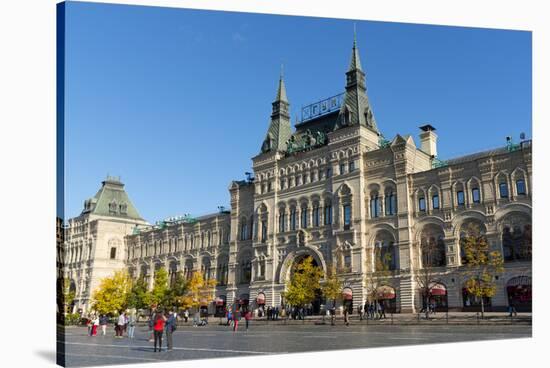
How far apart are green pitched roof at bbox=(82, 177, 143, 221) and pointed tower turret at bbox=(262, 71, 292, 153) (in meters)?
32.0

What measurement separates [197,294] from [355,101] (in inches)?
1147

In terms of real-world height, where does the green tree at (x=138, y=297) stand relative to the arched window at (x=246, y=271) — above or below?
below

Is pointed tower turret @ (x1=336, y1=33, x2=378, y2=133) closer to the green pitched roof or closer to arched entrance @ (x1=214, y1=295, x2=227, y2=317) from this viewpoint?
arched entrance @ (x1=214, y1=295, x2=227, y2=317)

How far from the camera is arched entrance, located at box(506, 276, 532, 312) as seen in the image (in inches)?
1703

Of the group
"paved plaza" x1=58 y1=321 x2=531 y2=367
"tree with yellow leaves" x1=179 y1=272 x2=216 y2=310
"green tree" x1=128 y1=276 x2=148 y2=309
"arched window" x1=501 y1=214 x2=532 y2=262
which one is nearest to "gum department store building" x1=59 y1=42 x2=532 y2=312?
"arched window" x1=501 y1=214 x2=532 y2=262

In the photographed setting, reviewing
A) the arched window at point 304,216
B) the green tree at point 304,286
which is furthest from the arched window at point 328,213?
the green tree at point 304,286

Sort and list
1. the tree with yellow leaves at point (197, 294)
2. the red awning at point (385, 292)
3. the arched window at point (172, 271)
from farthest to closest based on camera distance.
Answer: the arched window at point (172, 271) < the tree with yellow leaves at point (197, 294) < the red awning at point (385, 292)

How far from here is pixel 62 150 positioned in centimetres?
2273

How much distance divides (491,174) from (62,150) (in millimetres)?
35401

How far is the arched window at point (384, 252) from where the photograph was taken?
51.1 meters

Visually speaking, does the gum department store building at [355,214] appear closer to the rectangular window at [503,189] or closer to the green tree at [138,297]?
the rectangular window at [503,189]

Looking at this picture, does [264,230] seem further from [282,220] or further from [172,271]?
[172,271]

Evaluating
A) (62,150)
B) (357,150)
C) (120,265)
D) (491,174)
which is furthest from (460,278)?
(120,265)

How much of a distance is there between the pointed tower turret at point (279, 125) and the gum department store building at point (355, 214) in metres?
0.16
